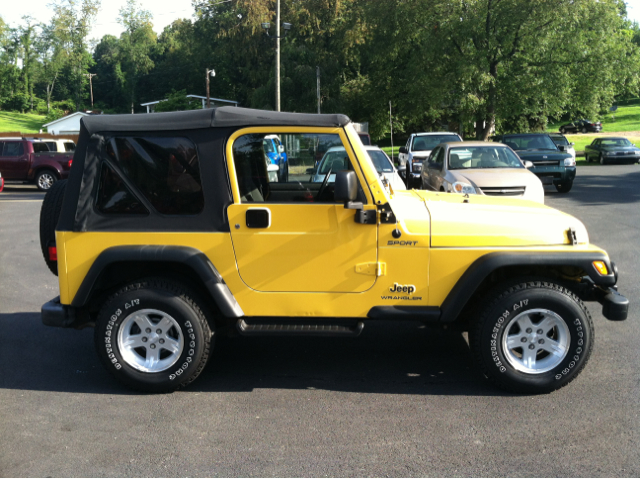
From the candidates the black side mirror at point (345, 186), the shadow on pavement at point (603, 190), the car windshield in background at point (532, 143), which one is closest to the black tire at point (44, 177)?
the car windshield in background at point (532, 143)

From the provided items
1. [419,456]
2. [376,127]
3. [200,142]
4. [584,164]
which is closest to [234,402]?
[419,456]

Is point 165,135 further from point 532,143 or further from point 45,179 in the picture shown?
point 45,179

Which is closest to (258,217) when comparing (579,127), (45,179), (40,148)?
(45,179)

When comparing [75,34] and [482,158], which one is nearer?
[482,158]

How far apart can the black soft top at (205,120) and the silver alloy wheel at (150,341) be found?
1324 mm

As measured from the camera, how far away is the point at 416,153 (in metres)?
20.7

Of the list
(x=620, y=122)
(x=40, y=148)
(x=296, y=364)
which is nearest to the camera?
(x=296, y=364)

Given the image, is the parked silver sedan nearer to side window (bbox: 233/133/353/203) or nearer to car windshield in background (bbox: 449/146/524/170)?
car windshield in background (bbox: 449/146/524/170)

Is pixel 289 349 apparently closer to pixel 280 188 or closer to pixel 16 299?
pixel 280 188

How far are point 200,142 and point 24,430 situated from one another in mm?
2224

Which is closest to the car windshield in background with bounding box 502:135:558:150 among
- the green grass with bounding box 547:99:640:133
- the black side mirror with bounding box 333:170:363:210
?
the black side mirror with bounding box 333:170:363:210

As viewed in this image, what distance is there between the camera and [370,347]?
585cm

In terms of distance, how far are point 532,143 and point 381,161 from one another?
25.6 ft

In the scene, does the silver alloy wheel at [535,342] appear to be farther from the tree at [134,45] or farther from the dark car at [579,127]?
the tree at [134,45]
